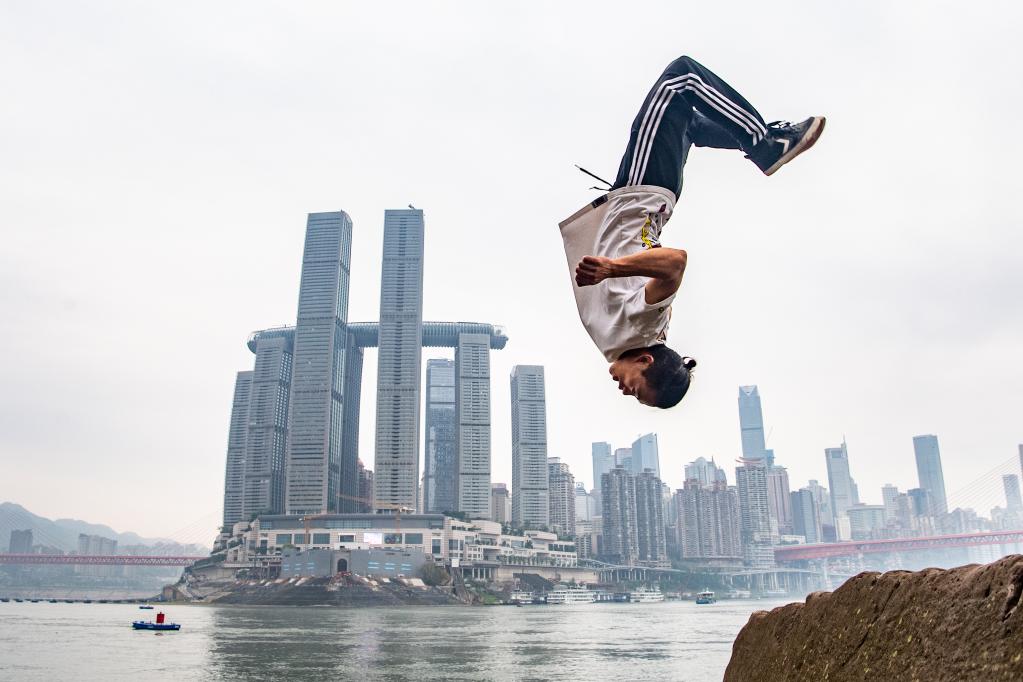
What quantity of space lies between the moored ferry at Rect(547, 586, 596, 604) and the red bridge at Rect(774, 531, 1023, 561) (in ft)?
143

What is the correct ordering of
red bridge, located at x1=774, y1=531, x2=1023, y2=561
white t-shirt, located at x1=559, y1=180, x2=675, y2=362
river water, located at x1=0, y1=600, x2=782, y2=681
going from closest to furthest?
white t-shirt, located at x1=559, y1=180, x2=675, y2=362 → river water, located at x1=0, y1=600, x2=782, y2=681 → red bridge, located at x1=774, y1=531, x2=1023, y2=561

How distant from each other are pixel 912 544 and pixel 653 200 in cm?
13848

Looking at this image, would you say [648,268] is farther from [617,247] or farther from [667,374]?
[667,374]

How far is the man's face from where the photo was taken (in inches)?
138

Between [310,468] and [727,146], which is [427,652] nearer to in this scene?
[727,146]

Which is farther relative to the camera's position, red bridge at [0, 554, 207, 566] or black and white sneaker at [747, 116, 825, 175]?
red bridge at [0, 554, 207, 566]

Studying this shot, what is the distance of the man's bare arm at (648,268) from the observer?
9.26 ft

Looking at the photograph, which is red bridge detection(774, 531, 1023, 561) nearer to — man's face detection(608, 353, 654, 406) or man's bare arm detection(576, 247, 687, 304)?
man's face detection(608, 353, 654, 406)

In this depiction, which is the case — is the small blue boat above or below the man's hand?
below

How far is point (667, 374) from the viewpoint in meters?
3.50

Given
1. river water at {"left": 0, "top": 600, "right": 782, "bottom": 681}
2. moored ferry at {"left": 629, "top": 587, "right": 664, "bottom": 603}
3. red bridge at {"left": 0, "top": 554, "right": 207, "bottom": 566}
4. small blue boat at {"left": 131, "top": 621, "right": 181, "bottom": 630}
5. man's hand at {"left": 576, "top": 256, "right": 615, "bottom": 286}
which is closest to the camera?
man's hand at {"left": 576, "top": 256, "right": 615, "bottom": 286}

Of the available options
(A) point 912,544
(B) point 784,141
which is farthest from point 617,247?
(A) point 912,544

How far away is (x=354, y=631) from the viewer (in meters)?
57.8

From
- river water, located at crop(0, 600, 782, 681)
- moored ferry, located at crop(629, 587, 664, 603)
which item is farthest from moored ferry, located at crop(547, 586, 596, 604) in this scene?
river water, located at crop(0, 600, 782, 681)
